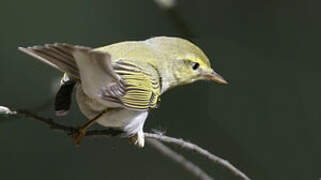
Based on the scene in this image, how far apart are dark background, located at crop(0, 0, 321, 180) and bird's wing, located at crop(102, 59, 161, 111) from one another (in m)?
1.41

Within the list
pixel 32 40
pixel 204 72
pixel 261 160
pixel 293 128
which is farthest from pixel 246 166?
pixel 32 40

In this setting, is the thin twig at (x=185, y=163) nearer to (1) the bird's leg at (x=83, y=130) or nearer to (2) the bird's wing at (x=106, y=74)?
(2) the bird's wing at (x=106, y=74)

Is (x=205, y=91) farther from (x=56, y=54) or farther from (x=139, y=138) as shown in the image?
(x=56, y=54)

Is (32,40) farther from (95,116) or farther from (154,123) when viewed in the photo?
(95,116)

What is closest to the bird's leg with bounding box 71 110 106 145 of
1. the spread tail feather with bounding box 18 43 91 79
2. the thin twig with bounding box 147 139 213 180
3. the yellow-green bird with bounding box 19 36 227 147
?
the yellow-green bird with bounding box 19 36 227 147

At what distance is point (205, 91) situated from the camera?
462 centimetres

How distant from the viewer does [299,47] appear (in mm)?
4758

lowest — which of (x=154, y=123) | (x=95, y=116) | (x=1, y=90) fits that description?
(x=154, y=123)

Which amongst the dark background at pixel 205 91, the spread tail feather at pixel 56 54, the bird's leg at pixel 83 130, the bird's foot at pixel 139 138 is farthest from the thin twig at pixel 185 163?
the dark background at pixel 205 91

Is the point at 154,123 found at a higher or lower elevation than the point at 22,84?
lower

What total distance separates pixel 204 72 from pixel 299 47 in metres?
1.94

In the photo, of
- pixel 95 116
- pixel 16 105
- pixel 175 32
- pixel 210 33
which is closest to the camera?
pixel 95 116

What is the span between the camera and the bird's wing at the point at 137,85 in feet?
7.99

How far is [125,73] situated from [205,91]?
2209 mm
